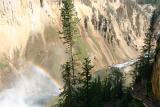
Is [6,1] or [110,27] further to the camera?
[110,27]

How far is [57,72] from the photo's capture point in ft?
267

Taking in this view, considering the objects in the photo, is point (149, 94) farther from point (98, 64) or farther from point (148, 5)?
point (148, 5)

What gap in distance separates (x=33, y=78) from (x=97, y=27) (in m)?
31.8

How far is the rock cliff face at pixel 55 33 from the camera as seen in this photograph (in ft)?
273

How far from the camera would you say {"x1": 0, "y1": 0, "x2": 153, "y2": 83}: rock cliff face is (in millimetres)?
83125

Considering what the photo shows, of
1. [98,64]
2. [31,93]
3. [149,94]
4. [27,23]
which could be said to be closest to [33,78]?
[31,93]

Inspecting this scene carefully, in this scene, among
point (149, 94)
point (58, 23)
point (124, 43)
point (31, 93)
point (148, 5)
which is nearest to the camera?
point (149, 94)

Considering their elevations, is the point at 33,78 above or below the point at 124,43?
below

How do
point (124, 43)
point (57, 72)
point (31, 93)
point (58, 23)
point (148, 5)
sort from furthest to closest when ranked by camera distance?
1. point (148, 5)
2. point (124, 43)
3. point (58, 23)
4. point (57, 72)
5. point (31, 93)

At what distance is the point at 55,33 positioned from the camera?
90625mm

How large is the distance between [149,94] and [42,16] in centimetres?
5438

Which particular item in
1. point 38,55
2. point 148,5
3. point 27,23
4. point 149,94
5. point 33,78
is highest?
point 148,5

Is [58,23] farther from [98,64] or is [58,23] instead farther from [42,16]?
[98,64]

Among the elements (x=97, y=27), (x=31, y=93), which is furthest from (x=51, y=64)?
(x=97, y=27)
